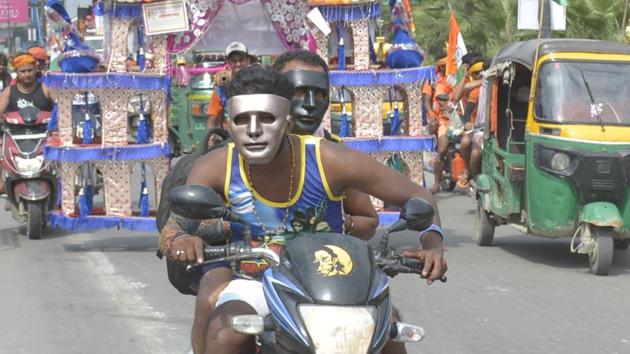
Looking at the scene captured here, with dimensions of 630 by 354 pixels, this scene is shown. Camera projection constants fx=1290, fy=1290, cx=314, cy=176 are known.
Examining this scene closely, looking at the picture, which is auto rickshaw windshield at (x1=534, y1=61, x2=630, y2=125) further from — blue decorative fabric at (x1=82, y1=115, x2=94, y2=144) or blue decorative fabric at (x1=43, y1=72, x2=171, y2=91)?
blue decorative fabric at (x1=82, y1=115, x2=94, y2=144)

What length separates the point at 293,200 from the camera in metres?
4.71

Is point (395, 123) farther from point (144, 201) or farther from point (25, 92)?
point (25, 92)

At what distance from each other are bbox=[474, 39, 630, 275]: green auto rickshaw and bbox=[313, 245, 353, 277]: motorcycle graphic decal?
7.19m

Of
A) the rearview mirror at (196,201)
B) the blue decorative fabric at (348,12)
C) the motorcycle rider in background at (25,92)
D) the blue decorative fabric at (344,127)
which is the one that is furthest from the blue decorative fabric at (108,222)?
the rearview mirror at (196,201)

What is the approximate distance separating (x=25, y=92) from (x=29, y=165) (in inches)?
35.8

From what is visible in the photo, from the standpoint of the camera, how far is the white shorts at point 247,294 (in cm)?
425

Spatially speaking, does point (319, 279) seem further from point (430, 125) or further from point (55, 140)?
point (430, 125)

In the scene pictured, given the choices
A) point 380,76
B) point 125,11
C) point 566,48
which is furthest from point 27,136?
point 566,48

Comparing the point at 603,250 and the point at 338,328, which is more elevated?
the point at 338,328

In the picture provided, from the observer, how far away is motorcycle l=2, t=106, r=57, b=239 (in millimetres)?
13266

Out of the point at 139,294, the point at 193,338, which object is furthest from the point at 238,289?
the point at 139,294

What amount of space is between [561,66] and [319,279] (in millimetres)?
8166

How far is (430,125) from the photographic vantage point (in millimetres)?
18672

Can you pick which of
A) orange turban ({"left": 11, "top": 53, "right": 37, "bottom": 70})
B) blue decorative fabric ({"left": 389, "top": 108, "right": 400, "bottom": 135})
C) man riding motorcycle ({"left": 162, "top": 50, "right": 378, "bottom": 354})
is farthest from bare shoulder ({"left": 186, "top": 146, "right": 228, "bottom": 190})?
orange turban ({"left": 11, "top": 53, "right": 37, "bottom": 70})
